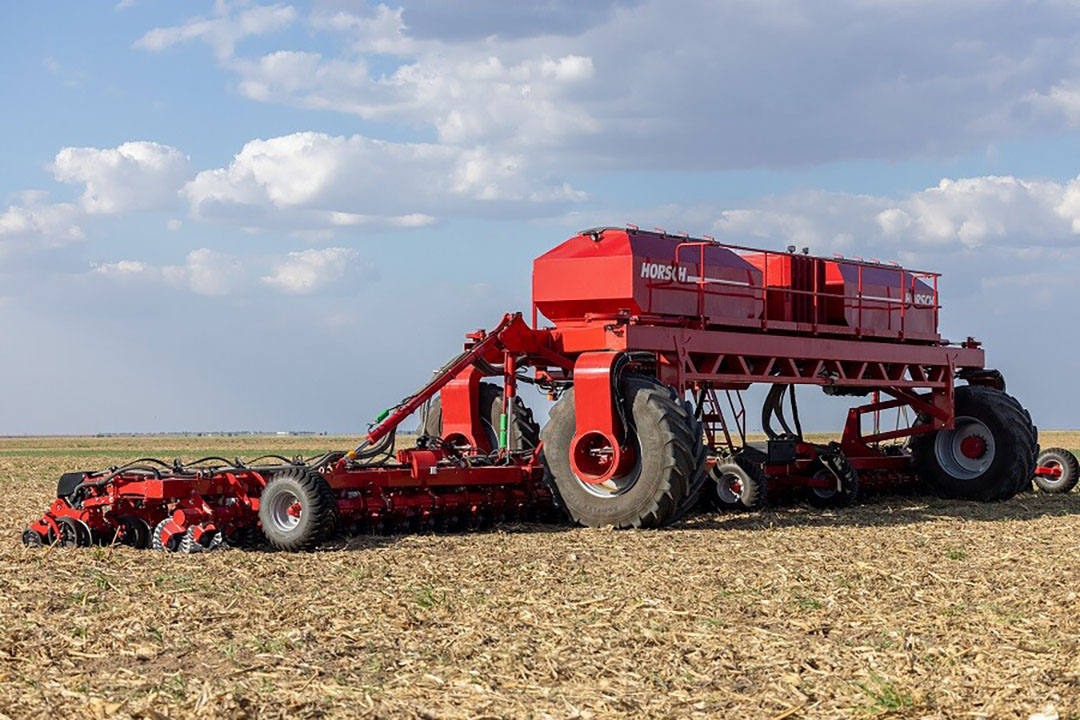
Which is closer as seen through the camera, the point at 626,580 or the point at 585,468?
the point at 626,580

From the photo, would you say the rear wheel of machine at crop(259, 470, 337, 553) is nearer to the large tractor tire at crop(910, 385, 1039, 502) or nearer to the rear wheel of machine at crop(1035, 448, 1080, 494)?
the large tractor tire at crop(910, 385, 1039, 502)

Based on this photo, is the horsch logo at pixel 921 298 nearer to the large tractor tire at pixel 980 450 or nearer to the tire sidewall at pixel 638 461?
the large tractor tire at pixel 980 450

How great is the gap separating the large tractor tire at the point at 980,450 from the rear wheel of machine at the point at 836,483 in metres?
2.34

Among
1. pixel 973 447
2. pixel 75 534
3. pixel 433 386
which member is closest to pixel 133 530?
pixel 75 534

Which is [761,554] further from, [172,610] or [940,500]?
[940,500]

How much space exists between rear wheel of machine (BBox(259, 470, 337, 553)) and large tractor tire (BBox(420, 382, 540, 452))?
15.4 feet

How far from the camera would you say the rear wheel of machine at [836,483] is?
18.8 metres

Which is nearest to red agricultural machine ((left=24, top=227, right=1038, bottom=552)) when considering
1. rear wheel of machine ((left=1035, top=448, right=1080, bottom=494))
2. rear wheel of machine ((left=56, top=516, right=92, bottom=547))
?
rear wheel of machine ((left=56, top=516, right=92, bottom=547))

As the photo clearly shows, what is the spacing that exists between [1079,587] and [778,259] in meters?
9.64

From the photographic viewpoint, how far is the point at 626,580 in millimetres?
10945

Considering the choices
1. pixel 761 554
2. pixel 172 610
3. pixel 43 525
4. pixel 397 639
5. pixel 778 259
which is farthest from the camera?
pixel 778 259

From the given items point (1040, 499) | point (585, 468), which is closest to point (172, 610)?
point (585, 468)

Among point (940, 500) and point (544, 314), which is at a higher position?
point (544, 314)

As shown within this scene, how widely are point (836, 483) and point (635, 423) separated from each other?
4950 mm
